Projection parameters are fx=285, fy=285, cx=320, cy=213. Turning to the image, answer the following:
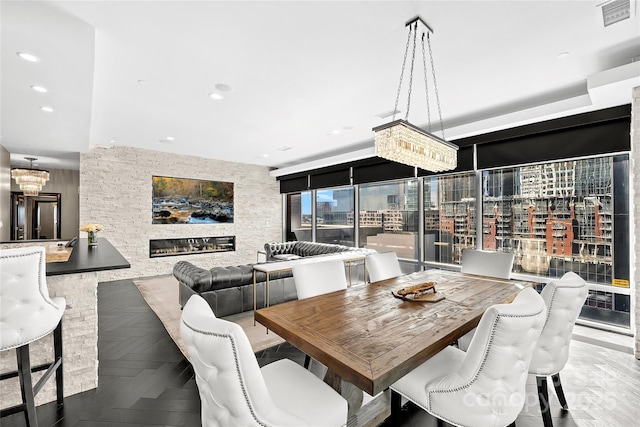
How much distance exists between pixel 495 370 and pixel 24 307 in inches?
93.0

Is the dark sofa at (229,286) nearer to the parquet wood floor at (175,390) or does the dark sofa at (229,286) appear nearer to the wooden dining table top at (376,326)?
the parquet wood floor at (175,390)

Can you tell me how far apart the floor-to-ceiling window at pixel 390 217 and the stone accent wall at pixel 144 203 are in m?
A: 3.13

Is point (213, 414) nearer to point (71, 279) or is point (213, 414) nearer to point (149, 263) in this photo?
point (71, 279)

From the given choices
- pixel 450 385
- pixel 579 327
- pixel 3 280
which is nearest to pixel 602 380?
pixel 579 327

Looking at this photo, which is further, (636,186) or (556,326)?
(636,186)

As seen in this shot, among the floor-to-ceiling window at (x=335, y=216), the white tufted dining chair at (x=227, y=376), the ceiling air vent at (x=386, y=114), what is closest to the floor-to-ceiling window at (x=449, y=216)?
the ceiling air vent at (x=386, y=114)

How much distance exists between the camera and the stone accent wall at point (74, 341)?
6.48 ft

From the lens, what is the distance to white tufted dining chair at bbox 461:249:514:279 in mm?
3221

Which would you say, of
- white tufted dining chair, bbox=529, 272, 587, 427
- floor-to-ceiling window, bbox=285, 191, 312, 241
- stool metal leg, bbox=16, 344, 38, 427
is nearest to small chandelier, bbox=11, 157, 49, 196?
floor-to-ceiling window, bbox=285, 191, 312, 241

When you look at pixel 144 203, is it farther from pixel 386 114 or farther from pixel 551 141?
pixel 551 141

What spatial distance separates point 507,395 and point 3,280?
2.51 m

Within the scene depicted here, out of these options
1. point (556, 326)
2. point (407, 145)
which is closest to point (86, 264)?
point (407, 145)

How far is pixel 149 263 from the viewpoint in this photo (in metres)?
6.14

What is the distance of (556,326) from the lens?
168 centimetres
